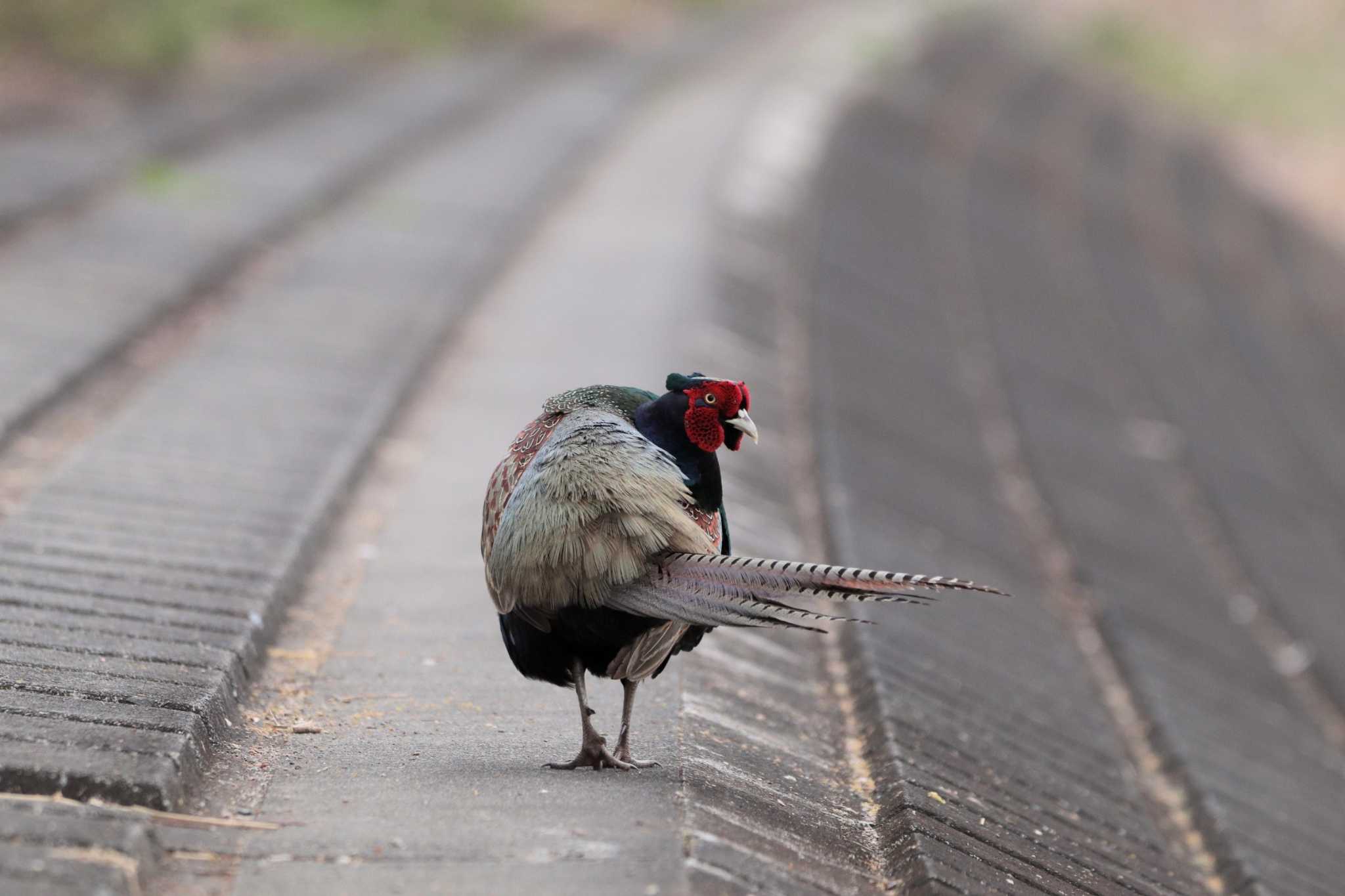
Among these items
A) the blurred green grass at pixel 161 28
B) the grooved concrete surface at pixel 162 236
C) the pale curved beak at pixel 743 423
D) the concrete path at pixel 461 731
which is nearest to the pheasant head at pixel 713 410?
the pale curved beak at pixel 743 423

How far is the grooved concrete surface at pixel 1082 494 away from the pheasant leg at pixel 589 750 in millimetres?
719

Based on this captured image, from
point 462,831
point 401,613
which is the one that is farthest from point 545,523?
point 401,613

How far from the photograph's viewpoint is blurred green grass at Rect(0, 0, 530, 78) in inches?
603

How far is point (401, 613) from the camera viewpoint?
563cm

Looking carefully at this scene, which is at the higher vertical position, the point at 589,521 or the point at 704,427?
the point at 704,427

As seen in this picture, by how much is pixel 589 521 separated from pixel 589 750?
0.62 meters

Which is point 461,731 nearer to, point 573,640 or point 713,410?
point 573,640

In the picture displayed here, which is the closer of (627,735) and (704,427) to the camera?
(704,427)

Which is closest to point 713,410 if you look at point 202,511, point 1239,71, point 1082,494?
point 202,511

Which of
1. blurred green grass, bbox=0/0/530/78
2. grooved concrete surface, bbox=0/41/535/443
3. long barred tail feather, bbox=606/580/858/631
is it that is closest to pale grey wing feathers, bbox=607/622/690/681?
long barred tail feather, bbox=606/580/858/631

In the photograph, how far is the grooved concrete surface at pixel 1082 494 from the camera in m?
5.43

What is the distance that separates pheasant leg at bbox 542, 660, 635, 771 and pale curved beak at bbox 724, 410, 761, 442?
69cm

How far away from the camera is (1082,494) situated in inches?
443

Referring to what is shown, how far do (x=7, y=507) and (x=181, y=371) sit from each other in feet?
7.51
